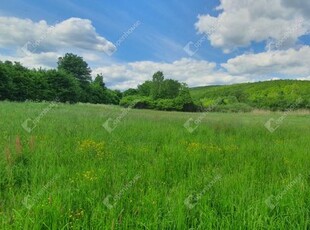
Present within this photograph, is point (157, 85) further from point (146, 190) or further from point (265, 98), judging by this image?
point (146, 190)

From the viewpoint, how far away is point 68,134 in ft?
30.0

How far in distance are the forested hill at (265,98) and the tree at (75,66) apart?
35927 millimetres

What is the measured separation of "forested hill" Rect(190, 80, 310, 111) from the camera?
217ft

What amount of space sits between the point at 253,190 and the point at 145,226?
195cm

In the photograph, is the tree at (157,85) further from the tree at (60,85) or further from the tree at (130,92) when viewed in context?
the tree at (130,92)

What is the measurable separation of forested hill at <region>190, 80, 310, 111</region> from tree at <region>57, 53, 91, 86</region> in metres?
35.9

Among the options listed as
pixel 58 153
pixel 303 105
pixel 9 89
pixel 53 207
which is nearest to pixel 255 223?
pixel 53 207

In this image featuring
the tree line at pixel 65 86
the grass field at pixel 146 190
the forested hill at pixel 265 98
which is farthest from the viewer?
the forested hill at pixel 265 98

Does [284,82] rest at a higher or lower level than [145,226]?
higher

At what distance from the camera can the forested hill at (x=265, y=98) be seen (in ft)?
217

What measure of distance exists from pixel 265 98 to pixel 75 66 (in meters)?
58.2

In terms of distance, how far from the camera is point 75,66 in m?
87.2

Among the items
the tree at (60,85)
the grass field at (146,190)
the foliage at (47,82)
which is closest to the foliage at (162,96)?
the foliage at (47,82)

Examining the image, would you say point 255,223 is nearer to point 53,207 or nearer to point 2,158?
point 53,207
